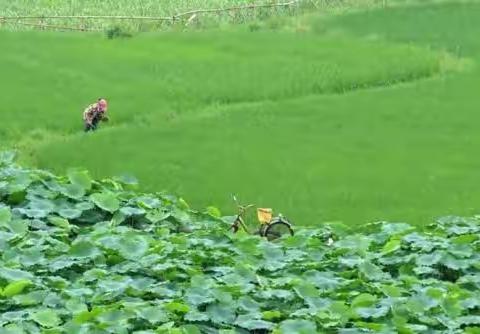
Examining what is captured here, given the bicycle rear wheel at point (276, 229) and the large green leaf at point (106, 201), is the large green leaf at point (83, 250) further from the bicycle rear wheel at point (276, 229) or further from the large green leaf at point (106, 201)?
the bicycle rear wheel at point (276, 229)

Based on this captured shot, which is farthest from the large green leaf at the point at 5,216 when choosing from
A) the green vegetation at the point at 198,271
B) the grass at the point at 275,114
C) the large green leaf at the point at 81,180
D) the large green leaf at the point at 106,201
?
the grass at the point at 275,114

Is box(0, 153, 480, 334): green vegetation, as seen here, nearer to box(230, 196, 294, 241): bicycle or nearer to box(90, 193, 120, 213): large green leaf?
box(90, 193, 120, 213): large green leaf

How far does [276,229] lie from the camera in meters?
7.00

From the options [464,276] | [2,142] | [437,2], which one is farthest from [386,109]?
[464,276]

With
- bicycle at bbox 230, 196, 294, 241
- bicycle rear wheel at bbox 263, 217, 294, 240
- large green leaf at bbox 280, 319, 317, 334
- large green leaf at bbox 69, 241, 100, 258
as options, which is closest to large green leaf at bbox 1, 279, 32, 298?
large green leaf at bbox 69, 241, 100, 258

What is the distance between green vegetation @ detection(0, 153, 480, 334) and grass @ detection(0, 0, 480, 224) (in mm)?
2373

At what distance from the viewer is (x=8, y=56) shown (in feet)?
41.3

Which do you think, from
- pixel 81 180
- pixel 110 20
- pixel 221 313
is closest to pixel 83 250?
pixel 221 313

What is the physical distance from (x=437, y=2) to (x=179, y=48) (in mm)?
4250

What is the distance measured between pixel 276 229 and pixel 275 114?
4179mm

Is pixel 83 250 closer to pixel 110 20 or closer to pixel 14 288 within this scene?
pixel 14 288

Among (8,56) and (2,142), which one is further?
(8,56)

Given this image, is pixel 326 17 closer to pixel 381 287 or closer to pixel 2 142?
pixel 2 142

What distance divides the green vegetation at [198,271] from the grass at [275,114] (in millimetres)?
2373
